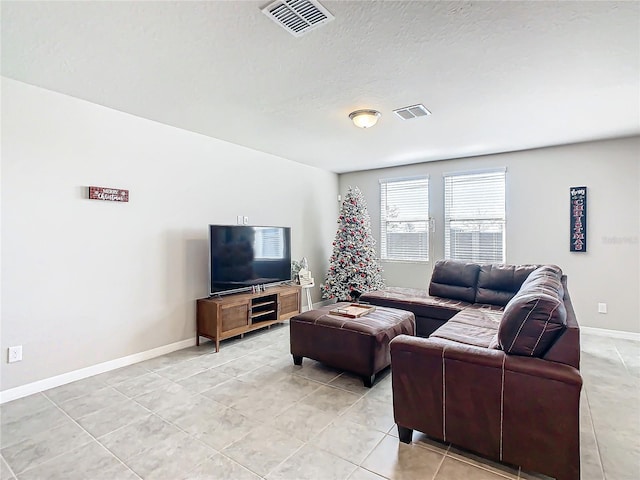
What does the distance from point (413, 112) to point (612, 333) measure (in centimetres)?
391

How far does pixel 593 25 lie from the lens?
203 centimetres

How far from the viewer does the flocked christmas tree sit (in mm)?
5688

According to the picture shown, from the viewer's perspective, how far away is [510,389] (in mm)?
1831

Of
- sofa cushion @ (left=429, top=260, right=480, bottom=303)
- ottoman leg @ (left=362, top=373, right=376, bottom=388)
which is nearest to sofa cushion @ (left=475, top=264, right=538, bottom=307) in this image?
sofa cushion @ (left=429, top=260, right=480, bottom=303)

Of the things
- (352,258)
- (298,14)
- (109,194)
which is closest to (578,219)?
(352,258)

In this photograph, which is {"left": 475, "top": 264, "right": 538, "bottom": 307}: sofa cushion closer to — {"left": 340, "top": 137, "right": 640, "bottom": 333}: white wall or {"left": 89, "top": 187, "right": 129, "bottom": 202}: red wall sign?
{"left": 340, "top": 137, "right": 640, "bottom": 333}: white wall

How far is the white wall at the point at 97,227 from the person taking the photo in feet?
9.12

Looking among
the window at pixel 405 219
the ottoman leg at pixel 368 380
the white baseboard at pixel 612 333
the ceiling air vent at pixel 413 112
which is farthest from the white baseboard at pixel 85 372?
the white baseboard at pixel 612 333

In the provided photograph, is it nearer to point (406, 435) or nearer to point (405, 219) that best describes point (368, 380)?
point (406, 435)

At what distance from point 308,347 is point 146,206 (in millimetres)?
2277

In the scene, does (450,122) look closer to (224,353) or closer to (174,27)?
(174,27)

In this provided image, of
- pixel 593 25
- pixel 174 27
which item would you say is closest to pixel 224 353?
pixel 174 27

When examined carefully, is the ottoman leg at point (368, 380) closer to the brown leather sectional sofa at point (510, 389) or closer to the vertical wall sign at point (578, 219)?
the brown leather sectional sofa at point (510, 389)

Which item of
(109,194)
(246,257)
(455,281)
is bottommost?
(455,281)
